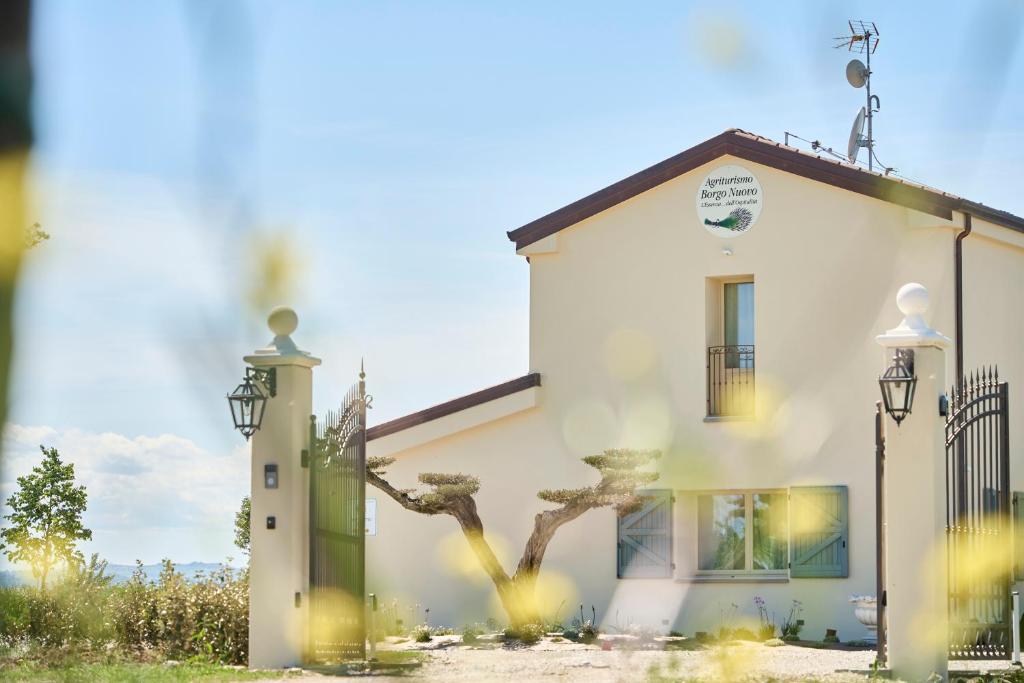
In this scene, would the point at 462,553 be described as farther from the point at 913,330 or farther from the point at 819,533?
the point at 913,330

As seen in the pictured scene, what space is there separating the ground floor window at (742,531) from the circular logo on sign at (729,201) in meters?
3.66

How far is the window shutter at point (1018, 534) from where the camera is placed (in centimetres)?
1722

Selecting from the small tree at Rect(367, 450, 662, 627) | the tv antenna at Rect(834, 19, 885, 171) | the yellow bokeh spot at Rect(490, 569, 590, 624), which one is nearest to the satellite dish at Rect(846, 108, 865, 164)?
the tv antenna at Rect(834, 19, 885, 171)

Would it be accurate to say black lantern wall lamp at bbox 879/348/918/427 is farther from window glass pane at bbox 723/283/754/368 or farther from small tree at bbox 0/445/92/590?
small tree at bbox 0/445/92/590

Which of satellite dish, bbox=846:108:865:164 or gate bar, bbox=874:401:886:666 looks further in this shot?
satellite dish, bbox=846:108:865:164

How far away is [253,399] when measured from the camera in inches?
465

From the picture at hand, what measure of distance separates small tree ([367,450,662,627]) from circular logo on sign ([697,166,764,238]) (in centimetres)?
354

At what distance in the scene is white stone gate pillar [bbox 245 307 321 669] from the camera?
11844mm

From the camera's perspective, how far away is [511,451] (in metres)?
20.0

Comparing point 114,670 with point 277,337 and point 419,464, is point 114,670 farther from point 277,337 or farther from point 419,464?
point 419,464

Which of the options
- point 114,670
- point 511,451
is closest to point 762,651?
point 511,451

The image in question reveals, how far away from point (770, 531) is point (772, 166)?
4.95m

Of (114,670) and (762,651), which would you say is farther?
(762,651)

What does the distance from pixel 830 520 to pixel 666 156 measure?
18.3 feet
